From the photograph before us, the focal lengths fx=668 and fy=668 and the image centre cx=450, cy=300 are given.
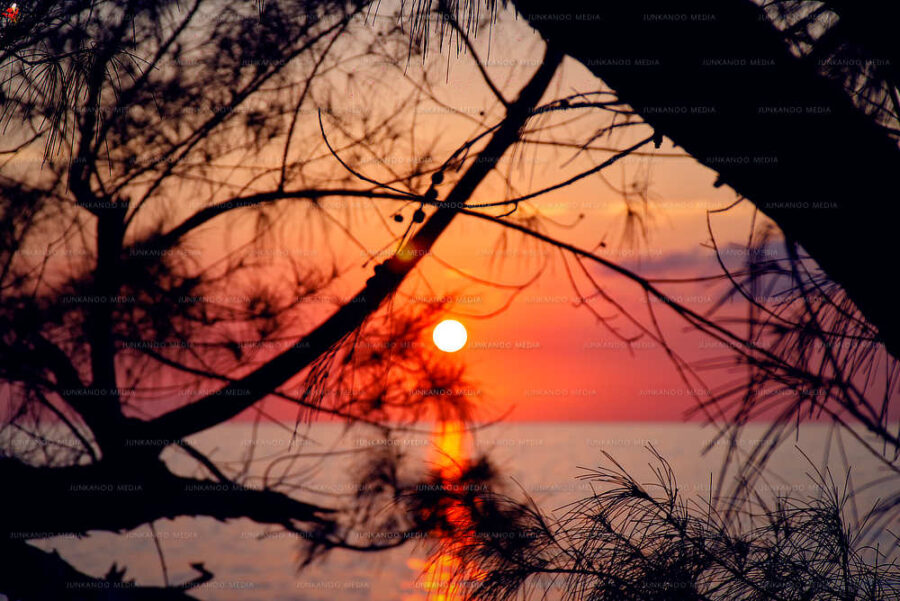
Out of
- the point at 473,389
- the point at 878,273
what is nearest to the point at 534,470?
the point at 473,389

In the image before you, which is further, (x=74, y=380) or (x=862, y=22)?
(x=74, y=380)

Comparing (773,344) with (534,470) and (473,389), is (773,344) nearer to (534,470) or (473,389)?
(473,389)

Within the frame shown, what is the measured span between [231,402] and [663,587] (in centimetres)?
80

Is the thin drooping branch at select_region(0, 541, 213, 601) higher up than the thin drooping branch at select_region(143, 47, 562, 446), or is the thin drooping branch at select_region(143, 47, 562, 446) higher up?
the thin drooping branch at select_region(143, 47, 562, 446)

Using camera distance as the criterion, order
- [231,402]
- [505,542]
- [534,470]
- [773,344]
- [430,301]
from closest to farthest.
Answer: [773,344]
[505,542]
[231,402]
[430,301]
[534,470]

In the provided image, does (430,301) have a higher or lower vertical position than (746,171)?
higher

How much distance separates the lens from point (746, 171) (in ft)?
2.21

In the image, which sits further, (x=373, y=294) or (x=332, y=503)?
(x=332, y=503)

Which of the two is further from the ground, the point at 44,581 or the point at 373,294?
the point at 373,294

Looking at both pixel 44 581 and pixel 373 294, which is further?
pixel 44 581

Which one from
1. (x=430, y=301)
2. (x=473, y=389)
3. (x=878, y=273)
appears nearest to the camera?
(x=878, y=273)

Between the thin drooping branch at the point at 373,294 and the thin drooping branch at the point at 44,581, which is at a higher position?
the thin drooping branch at the point at 373,294

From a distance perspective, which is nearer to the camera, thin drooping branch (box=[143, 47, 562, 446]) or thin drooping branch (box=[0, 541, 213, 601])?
thin drooping branch (box=[143, 47, 562, 446])

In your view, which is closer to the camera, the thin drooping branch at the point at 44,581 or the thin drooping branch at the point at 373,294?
the thin drooping branch at the point at 373,294
